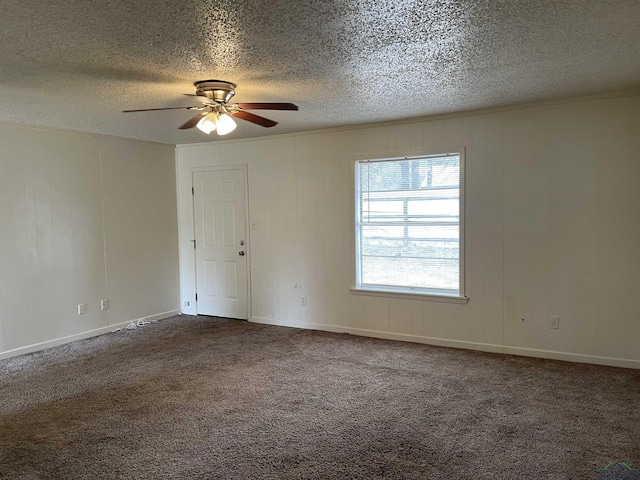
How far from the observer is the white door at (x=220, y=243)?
239 inches

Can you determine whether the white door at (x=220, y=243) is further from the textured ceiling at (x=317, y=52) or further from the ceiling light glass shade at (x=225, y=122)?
the ceiling light glass shade at (x=225, y=122)

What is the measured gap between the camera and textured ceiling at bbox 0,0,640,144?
2178 millimetres

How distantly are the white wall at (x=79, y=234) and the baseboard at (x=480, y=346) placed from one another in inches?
70.6

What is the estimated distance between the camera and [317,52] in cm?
274

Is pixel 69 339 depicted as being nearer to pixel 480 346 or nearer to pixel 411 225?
pixel 411 225

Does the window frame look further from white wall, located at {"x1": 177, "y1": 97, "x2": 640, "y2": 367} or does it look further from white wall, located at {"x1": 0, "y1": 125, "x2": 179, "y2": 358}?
white wall, located at {"x1": 0, "y1": 125, "x2": 179, "y2": 358}

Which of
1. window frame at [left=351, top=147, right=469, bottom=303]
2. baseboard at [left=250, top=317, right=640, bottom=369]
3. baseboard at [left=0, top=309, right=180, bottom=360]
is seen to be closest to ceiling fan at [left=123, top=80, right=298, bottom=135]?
window frame at [left=351, top=147, right=469, bottom=303]

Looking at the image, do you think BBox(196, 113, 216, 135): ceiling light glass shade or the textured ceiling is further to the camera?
BBox(196, 113, 216, 135): ceiling light glass shade

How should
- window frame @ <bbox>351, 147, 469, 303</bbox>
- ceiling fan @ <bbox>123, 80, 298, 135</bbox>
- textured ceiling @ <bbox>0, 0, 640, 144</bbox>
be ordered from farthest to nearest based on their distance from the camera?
window frame @ <bbox>351, 147, 469, 303</bbox>, ceiling fan @ <bbox>123, 80, 298, 135</bbox>, textured ceiling @ <bbox>0, 0, 640, 144</bbox>

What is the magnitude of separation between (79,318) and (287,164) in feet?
9.77

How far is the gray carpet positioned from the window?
74 centimetres

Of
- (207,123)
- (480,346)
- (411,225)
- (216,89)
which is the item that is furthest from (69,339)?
(480,346)

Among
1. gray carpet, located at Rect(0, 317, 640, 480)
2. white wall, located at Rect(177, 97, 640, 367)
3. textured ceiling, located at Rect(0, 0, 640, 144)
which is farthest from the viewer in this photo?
A: white wall, located at Rect(177, 97, 640, 367)

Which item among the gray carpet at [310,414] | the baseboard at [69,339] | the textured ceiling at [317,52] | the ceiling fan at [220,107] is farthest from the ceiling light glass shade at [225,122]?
the baseboard at [69,339]
